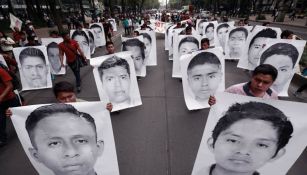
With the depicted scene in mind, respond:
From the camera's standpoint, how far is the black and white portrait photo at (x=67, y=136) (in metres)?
2.64

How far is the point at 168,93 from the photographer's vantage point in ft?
21.7

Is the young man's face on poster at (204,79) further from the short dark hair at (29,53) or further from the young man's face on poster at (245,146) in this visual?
the short dark hair at (29,53)

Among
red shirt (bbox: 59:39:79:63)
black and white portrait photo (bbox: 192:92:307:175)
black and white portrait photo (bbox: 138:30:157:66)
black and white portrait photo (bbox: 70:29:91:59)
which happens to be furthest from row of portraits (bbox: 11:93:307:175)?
black and white portrait photo (bbox: 70:29:91:59)

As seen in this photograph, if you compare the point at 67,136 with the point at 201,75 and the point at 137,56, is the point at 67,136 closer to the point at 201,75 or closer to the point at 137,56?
the point at 201,75

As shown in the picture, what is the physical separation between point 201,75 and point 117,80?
187 centimetres

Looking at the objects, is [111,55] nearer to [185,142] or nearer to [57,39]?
[185,142]

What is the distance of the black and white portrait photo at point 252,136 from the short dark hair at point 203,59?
2.62 m

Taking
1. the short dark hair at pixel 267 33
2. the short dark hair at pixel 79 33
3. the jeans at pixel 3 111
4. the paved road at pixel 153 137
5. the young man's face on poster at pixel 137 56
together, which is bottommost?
A: the paved road at pixel 153 137

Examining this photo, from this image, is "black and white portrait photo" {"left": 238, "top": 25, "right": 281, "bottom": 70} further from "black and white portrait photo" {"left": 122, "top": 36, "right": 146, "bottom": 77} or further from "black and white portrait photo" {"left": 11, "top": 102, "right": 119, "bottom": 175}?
"black and white portrait photo" {"left": 11, "top": 102, "right": 119, "bottom": 175}

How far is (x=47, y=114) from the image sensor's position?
2.63 m

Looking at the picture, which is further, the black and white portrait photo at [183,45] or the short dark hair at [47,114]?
the black and white portrait photo at [183,45]

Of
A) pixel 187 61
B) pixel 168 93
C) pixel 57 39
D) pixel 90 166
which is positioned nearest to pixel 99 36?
pixel 57 39

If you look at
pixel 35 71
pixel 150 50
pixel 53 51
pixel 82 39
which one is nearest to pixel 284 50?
pixel 150 50

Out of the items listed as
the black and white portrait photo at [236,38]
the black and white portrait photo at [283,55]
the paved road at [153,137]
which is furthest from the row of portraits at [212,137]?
the black and white portrait photo at [236,38]
